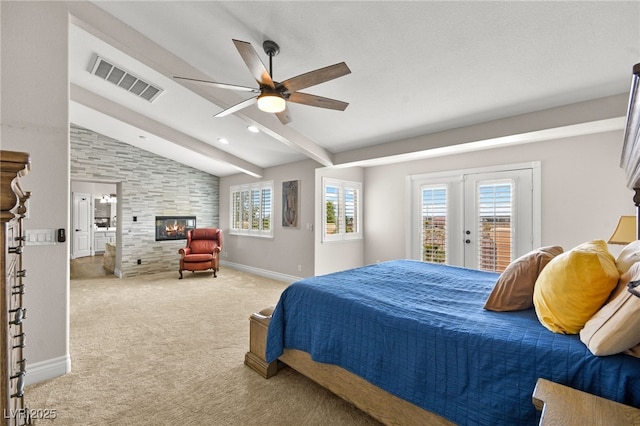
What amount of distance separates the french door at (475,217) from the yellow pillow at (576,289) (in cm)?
308

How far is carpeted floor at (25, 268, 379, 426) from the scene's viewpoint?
1.88 m

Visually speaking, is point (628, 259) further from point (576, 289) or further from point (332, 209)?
point (332, 209)

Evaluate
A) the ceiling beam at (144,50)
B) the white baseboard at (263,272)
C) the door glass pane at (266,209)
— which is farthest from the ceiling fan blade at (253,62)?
the door glass pane at (266,209)

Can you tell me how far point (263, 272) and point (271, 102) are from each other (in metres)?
4.62

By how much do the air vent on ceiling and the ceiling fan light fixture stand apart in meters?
2.33

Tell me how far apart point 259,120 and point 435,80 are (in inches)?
87.5

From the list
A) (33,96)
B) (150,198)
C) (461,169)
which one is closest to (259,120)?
(33,96)

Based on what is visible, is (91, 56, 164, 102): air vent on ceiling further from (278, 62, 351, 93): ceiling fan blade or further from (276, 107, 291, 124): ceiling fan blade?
(278, 62, 351, 93): ceiling fan blade

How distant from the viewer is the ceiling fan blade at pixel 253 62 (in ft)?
6.03

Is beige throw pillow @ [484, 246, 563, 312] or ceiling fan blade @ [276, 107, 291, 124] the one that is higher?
ceiling fan blade @ [276, 107, 291, 124]

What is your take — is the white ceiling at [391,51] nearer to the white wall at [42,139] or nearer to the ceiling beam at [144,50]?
the ceiling beam at [144,50]

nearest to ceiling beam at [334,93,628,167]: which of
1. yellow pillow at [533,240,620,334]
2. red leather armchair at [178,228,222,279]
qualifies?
yellow pillow at [533,240,620,334]

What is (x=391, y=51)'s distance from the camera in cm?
255

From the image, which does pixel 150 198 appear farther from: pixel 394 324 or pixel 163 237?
pixel 394 324
